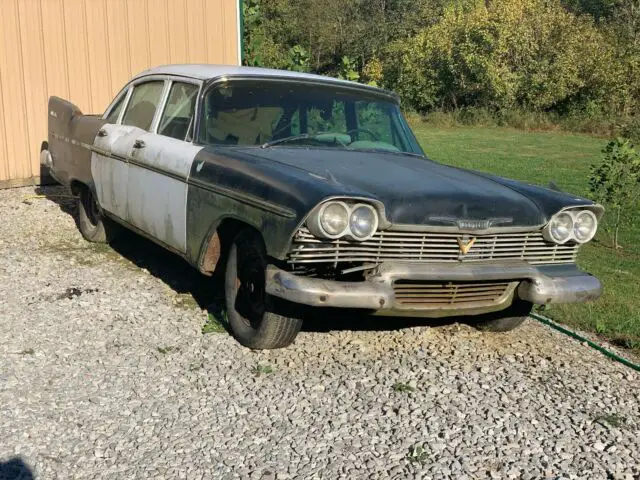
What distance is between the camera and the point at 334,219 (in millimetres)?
4090

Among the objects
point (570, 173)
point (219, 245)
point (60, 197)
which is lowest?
point (570, 173)

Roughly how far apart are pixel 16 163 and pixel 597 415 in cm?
878

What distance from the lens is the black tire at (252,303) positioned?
4.58 m

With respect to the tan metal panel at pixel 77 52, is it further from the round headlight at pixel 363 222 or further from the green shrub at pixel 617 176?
the round headlight at pixel 363 222

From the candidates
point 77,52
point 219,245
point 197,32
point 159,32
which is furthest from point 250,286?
point 197,32

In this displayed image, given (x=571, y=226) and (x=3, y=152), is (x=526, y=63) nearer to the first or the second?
(x=3, y=152)

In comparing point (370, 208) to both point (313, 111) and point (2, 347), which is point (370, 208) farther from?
point (2, 347)

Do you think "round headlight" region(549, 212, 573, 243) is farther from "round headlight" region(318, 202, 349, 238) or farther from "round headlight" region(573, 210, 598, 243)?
"round headlight" region(318, 202, 349, 238)

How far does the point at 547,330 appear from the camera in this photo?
18.4 ft

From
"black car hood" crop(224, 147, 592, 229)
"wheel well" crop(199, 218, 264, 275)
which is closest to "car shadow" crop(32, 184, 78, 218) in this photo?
"wheel well" crop(199, 218, 264, 275)

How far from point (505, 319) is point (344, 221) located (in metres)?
1.77

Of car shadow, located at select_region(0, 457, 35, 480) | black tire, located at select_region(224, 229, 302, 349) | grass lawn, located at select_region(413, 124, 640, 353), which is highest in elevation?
black tire, located at select_region(224, 229, 302, 349)

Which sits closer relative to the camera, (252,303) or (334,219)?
(334,219)

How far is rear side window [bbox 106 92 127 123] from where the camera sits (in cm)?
687
